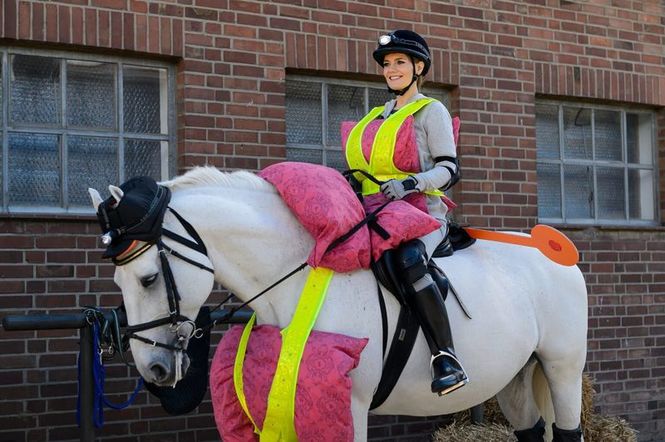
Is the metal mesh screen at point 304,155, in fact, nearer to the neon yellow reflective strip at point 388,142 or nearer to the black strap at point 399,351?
the neon yellow reflective strip at point 388,142

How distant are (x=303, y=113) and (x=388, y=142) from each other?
9.36ft

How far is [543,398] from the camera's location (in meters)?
4.89

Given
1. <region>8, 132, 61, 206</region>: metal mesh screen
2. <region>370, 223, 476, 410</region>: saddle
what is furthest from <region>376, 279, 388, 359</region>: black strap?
<region>8, 132, 61, 206</region>: metal mesh screen

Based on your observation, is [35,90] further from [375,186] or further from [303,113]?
[375,186]

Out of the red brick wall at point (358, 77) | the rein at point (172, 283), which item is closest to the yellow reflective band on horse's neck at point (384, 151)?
the rein at point (172, 283)

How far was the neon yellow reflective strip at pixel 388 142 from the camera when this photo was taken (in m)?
4.13

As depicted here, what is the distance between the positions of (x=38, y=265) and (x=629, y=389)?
5231 mm

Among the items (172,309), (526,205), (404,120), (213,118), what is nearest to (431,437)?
(526,205)

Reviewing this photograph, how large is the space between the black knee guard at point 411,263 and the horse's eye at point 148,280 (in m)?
1.02

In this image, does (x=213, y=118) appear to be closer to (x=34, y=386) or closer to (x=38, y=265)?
(x=38, y=265)

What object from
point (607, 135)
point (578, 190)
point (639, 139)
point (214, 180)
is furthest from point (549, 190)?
point (214, 180)

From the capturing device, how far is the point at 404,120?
13.6ft

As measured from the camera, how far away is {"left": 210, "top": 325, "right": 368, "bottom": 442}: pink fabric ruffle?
3.43 metres

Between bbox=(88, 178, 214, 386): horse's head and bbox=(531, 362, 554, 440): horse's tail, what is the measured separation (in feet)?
7.30
